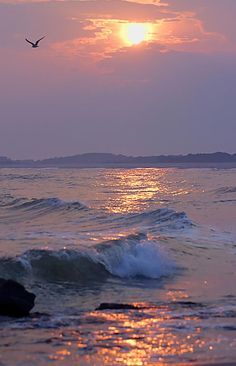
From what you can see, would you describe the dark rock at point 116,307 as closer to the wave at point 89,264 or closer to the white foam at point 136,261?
the wave at point 89,264

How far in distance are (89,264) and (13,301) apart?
5.57 m

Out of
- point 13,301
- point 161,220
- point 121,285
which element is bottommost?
point 121,285

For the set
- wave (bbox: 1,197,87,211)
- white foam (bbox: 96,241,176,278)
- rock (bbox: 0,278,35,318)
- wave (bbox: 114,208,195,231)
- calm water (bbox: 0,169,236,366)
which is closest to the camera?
calm water (bbox: 0,169,236,366)

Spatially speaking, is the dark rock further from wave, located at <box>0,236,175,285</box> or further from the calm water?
wave, located at <box>0,236,175,285</box>

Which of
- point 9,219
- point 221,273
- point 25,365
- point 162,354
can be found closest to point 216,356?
point 162,354

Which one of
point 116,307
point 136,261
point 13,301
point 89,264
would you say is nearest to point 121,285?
point 89,264

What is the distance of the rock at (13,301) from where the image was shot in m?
9.78

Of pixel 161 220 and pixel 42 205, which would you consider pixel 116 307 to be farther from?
pixel 42 205

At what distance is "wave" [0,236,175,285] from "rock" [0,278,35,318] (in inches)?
148

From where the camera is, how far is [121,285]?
13820 millimetres

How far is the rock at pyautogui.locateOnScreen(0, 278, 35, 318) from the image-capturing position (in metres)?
9.78

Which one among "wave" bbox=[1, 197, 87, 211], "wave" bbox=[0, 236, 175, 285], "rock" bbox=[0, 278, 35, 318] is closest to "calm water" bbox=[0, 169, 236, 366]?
"wave" bbox=[0, 236, 175, 285]

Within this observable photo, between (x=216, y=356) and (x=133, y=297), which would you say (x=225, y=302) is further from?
(x=216, y=356)

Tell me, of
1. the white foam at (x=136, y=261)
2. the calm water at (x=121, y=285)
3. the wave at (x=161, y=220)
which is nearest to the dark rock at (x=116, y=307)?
the calm water at (x=121, y=285)
